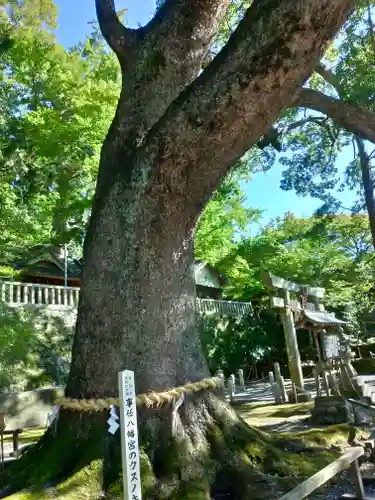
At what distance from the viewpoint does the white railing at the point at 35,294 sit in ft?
39.7

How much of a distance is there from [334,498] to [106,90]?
1028 cm

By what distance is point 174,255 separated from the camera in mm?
3850

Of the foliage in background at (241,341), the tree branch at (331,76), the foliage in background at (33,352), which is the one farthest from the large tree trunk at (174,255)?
the foliage in background at (241,341)

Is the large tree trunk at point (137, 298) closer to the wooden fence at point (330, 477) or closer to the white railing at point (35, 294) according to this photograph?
the wooden fence at point (330, 477)

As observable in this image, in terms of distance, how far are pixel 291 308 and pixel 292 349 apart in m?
0.98

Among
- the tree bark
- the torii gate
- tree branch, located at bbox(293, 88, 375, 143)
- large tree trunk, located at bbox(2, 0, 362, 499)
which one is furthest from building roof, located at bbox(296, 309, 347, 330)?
large tree trunk, located at bbox(2, 0, 362, 499)

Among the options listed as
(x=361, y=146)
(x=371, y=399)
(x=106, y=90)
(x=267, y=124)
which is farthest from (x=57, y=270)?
(x=267, y=124)

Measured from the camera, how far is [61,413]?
365 cm

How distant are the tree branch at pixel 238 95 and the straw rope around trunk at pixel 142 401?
149cm

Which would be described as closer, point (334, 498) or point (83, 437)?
point (83, 437)

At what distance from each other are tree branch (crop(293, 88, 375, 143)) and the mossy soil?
344 cm

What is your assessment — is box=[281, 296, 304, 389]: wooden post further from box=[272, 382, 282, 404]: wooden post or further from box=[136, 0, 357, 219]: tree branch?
box=[136, 0, 357, 219]: tree branch

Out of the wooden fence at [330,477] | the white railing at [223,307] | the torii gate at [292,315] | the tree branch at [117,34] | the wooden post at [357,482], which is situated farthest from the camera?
the white railing at [223,307]

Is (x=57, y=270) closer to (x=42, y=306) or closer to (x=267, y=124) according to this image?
(x=42, y=306)
